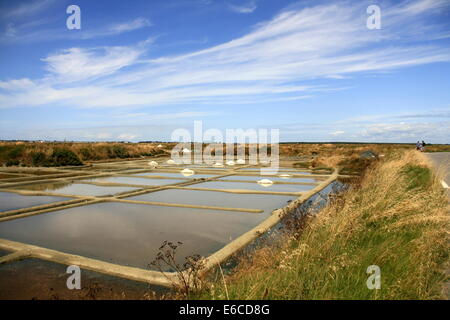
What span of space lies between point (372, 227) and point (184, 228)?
302 cm

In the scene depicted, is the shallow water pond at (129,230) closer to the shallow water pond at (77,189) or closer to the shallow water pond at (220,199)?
the shallow water pond at (220,199)

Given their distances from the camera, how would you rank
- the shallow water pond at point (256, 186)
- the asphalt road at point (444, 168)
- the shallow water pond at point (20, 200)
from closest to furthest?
the shallow water pond at point (20, 200), the asphalt road at point (444, 168), the shallow water pond at point (256, 186)

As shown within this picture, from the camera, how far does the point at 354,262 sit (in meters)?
2.79

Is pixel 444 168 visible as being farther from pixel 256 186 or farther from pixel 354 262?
pixel 354 262

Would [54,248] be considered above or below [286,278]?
below

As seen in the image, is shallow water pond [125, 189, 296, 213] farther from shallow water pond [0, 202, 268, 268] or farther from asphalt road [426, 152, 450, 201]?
asphalt road [426, 152, 450, 201]

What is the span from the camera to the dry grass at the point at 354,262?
2492 millimetres

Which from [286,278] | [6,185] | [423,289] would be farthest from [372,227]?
[6,185]

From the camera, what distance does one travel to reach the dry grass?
249 cm

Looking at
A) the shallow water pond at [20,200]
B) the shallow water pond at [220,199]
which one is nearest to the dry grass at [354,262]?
the shallow water pond at [220,199]

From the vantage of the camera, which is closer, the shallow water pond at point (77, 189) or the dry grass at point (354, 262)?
the dry grass at point (354, 262)

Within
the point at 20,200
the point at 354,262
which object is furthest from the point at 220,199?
the point at 354,262
